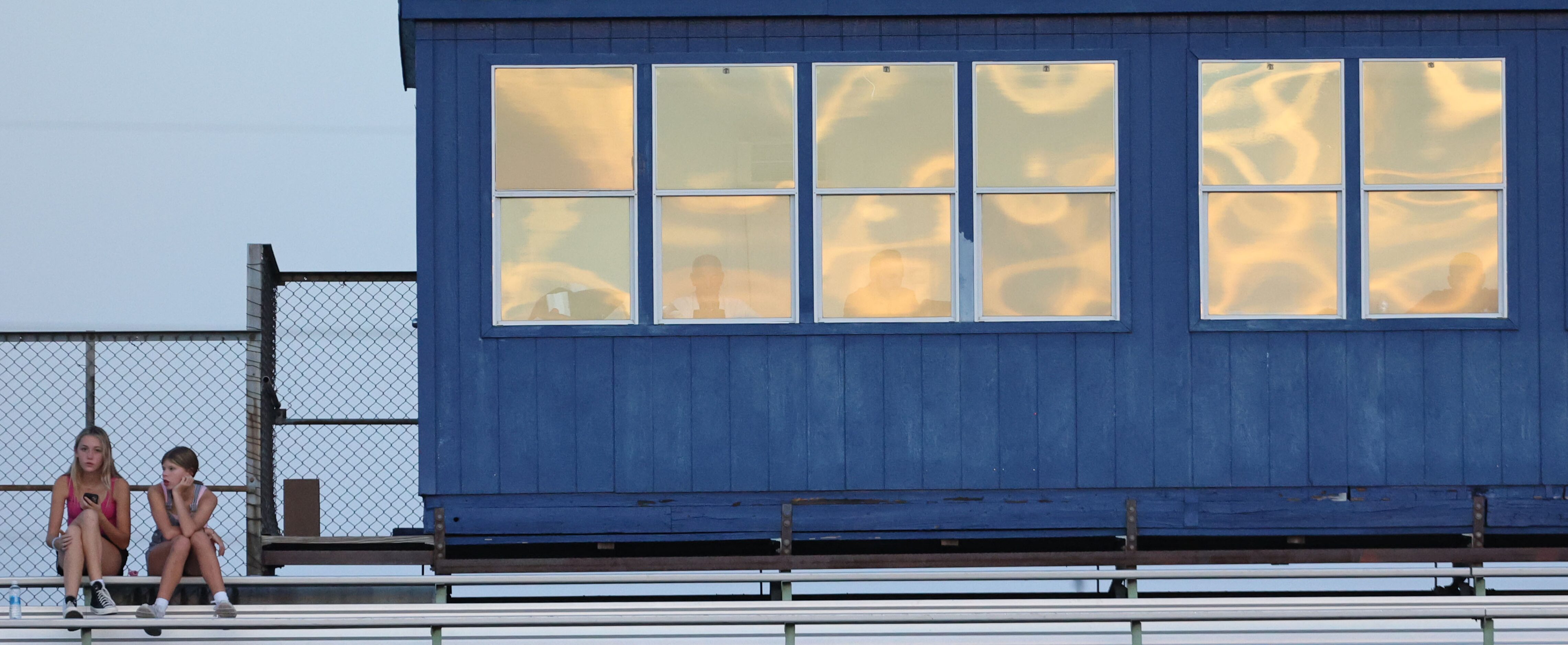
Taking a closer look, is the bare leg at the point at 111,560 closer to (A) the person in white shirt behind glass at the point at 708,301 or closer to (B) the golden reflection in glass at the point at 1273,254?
(A) the person in white shirt behind glass at the point at 708,301

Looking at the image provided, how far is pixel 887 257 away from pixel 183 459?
409 centimetres

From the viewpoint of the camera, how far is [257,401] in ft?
29.4

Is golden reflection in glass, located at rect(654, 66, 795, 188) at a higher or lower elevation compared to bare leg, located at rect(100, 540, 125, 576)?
higher

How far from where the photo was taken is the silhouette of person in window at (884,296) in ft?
28.4

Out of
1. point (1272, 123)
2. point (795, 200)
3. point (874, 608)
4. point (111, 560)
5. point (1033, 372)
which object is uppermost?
point (1272, 123)

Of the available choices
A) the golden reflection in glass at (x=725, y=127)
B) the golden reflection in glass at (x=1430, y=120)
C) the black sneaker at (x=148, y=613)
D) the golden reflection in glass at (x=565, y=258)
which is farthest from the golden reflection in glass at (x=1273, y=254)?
the black sneaker at (x=148, y=613)

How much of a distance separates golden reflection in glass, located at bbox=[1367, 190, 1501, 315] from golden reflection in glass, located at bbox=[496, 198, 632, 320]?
171 inches

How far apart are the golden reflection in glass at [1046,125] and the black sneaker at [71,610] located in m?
5.41

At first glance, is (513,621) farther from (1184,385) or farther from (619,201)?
(1184,385)

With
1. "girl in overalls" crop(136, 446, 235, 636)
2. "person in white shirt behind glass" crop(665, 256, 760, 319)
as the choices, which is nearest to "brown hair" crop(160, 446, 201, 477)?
"girl in overalls" crop(136, 446, 235, 636)

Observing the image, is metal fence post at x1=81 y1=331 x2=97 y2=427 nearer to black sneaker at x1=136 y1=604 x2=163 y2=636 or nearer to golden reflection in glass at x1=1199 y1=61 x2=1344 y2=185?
black sneaker at x1=136 y1=604 x2=163 y2=636

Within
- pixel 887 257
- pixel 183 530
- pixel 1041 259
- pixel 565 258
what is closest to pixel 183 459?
pixel 183 530

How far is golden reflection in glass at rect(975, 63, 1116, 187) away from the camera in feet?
28.5

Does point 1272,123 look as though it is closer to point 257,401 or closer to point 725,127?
point 725,127
